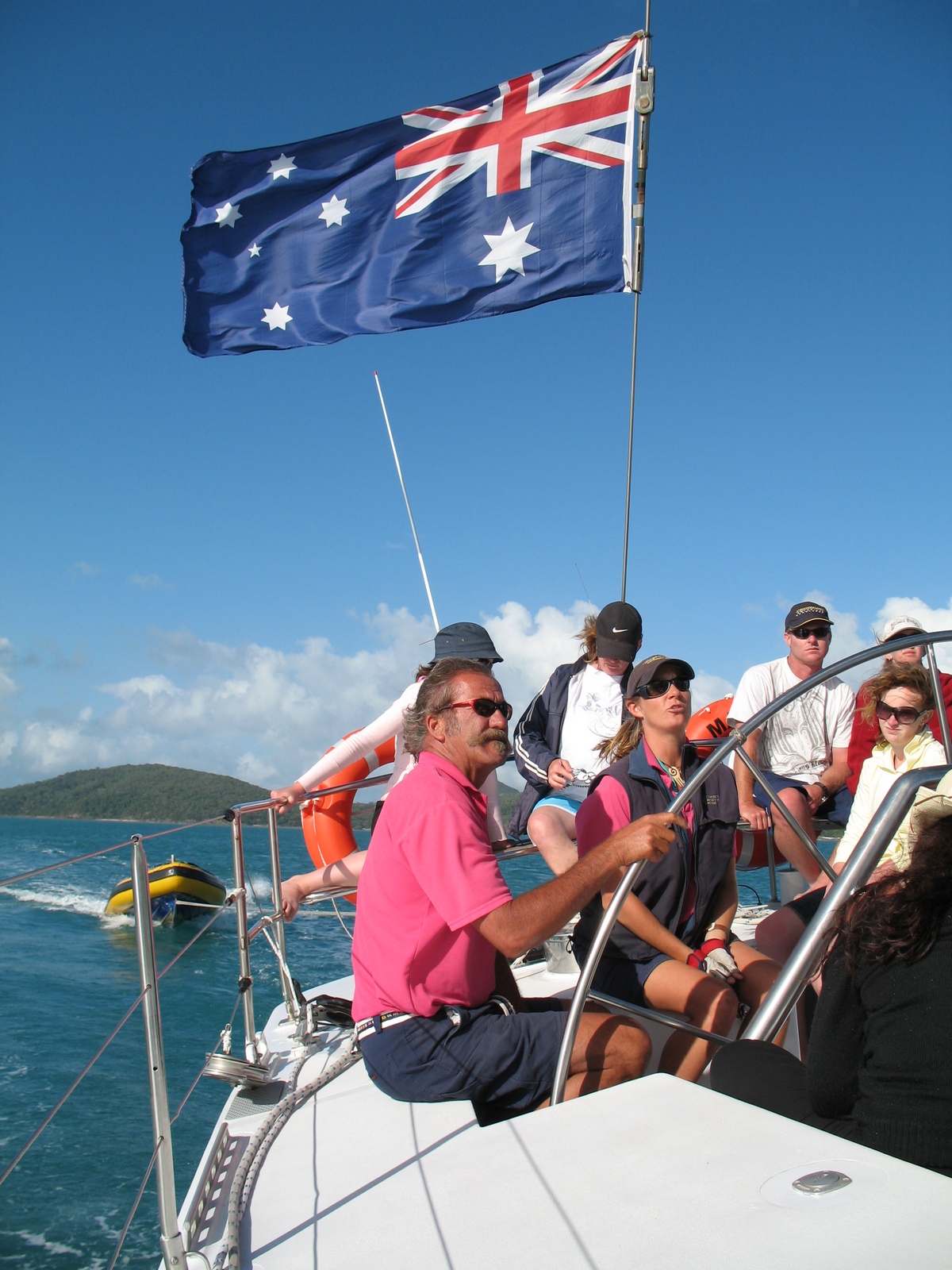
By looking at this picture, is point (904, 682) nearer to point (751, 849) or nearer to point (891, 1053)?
point (891, 1053)

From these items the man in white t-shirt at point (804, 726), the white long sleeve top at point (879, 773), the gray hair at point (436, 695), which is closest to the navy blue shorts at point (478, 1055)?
the gray hair at point (436, 695)

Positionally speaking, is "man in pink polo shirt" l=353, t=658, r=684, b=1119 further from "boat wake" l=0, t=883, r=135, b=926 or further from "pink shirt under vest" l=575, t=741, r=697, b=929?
"boat wake" l=0, t=883, r=135, b=926

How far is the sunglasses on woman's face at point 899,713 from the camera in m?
2.80

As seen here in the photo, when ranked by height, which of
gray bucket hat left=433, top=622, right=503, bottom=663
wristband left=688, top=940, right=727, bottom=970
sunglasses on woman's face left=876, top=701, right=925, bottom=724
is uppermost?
gray bucket hat left=433, top=622, right=503, bottom=663

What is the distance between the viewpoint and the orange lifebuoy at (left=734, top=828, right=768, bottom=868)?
14.8ft

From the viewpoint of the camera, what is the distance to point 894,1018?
1278 mm

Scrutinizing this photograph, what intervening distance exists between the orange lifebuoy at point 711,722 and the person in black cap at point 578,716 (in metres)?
1.21

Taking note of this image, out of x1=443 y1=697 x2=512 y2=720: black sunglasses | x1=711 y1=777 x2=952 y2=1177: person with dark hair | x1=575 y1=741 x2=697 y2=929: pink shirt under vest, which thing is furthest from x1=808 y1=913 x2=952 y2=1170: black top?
x1=575 y1=741 x2=697 y2=929: pink shirt under vest

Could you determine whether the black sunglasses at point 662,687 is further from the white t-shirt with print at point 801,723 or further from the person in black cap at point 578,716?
the white t-shirt with print at point 801,723

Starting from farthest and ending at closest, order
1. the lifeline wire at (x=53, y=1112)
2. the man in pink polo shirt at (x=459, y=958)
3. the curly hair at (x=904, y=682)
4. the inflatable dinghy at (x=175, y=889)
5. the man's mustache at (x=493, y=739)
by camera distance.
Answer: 1. the inflatable dinghy at (x=175, y=889)
2. the curly hair at (x=904, y=682)
3. the man's mustache at (x=493, y=739)
4. the man in pink polo shirt at (x=459, y=958)
5. the lifeline wire at (x=53, y=1112)

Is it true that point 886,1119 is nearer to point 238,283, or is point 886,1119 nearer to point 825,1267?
point 825,1267

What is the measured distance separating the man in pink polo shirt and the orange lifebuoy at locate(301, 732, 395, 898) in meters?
2.57

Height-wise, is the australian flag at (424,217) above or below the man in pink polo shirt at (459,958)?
above

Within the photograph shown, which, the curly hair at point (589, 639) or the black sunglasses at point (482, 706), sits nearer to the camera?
the black sunglasses at point (482, 706)
